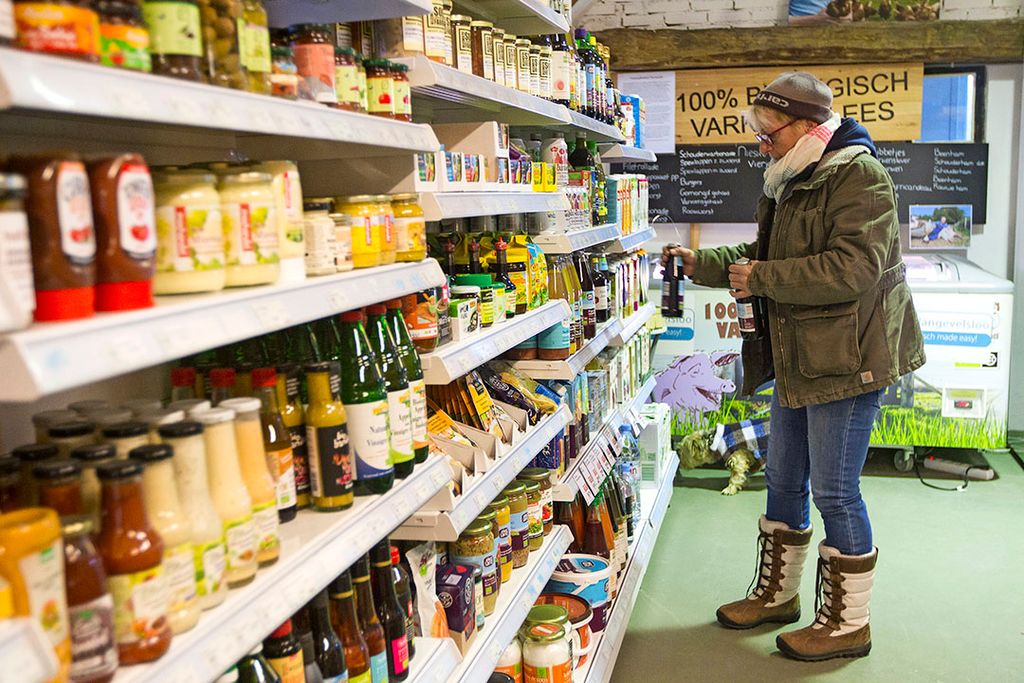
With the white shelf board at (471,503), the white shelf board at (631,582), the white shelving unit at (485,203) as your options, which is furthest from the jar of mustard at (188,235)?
the white shelf board at (631,582)

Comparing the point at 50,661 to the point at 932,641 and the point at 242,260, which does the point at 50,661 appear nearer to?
the point at 242,260

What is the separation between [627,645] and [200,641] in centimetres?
290

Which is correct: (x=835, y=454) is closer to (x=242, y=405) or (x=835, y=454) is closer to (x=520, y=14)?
(x=520, y=14)

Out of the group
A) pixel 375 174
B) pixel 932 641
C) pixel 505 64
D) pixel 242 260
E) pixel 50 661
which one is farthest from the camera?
pixel 932 641

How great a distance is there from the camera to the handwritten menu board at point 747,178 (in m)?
6.50

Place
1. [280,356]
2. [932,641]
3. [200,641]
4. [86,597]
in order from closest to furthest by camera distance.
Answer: [86,597] < [200,641] < [280,356] < [932,641]

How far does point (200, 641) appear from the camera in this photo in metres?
1.16

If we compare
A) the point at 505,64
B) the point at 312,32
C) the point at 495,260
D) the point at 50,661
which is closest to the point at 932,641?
the point at 495,260

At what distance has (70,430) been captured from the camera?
123 centimetres

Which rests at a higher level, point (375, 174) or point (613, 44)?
point (613, 44)

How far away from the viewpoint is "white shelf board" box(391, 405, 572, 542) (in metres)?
2.12

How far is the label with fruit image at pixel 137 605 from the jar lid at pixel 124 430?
186 mm

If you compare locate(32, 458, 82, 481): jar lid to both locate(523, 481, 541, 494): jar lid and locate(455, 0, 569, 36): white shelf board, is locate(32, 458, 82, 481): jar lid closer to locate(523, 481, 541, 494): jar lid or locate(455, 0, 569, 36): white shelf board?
locate(523, 481, 541, 494): jar lid

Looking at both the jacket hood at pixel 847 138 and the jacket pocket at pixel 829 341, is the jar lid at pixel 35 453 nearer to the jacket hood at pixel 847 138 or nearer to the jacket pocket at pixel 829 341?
the jacket pocket at pixel 829 341
